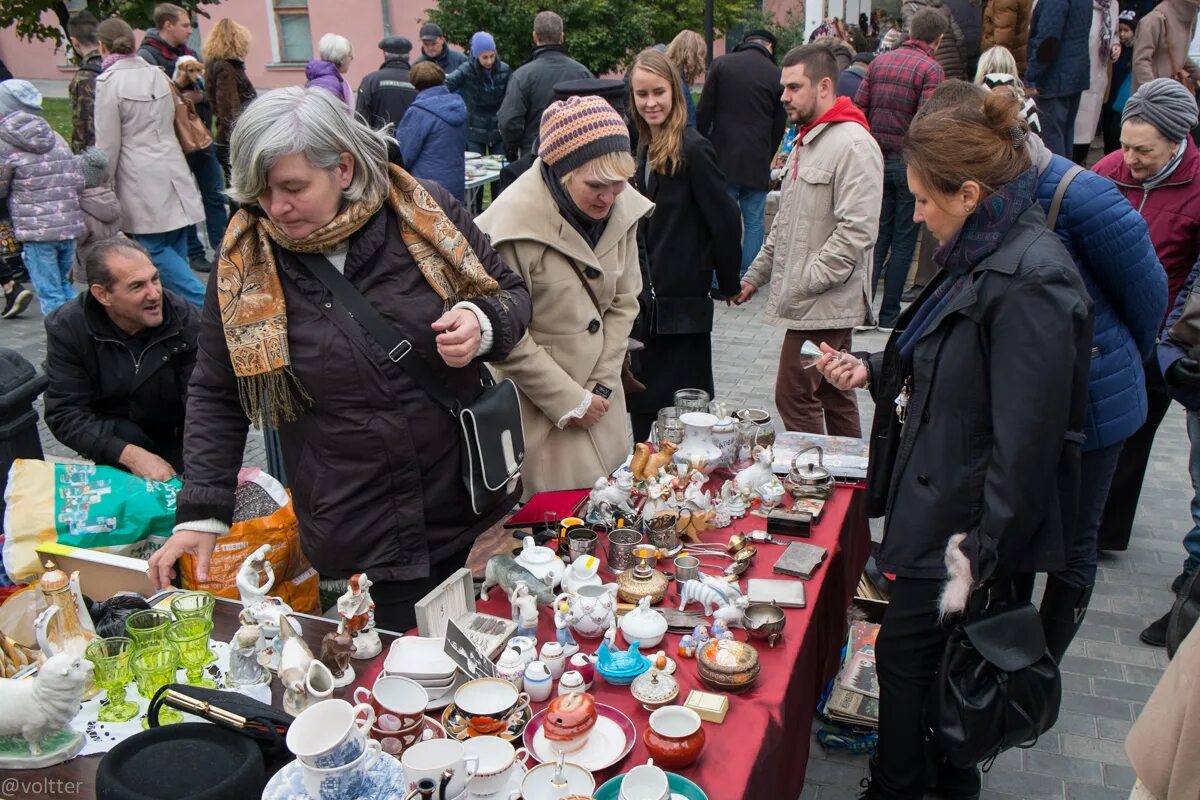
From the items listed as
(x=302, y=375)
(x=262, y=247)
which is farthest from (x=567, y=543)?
(x=262, y=247)

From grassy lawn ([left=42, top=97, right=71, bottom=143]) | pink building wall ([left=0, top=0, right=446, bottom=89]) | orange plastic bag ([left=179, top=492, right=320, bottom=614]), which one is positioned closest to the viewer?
orange plastic bag ([left=179, top=492, right=320, bottom=614])

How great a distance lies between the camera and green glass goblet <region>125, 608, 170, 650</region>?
194cm

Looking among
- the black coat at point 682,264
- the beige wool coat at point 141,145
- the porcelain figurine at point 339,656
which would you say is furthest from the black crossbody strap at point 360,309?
the beige wool coat at point 141,145

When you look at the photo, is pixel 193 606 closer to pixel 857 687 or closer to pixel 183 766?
pixel 183 766

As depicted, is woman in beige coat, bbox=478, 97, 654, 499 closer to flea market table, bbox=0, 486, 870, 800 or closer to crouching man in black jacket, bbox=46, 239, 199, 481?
flea market table, bbox=0, 486, 870, 800

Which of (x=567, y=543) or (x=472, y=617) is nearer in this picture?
(x=472, y=617)

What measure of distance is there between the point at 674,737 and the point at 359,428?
1.02m

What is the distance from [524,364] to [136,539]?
150 centimetres

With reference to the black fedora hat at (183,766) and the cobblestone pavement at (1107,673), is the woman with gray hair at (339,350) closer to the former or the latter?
the black fedora hat at (183,766)

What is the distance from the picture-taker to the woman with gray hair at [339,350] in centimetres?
213

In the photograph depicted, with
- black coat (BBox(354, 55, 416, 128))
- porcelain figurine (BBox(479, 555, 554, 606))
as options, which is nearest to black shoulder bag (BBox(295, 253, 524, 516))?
porcelain figurine (BBox(479, 555, 554, 606))

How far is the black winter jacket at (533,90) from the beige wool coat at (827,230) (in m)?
3.41

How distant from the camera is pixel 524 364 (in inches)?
109

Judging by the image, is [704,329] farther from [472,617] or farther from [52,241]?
[52,241]
